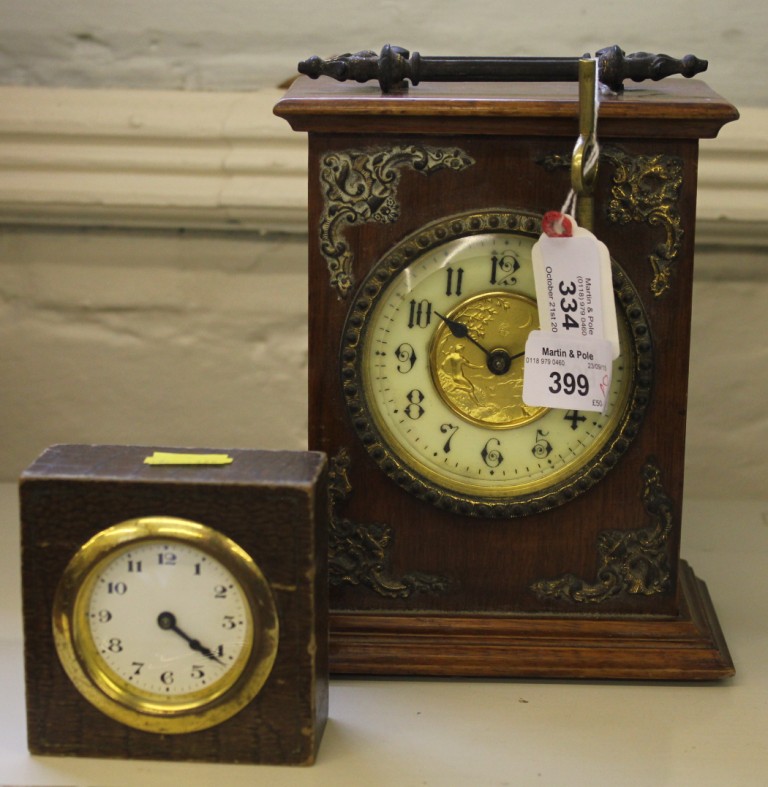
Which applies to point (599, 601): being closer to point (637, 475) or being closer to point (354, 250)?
point (637, 475)

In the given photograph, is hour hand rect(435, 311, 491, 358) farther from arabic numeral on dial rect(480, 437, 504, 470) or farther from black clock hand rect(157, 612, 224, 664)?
black clock hand rect(157, 612, 224, 664)

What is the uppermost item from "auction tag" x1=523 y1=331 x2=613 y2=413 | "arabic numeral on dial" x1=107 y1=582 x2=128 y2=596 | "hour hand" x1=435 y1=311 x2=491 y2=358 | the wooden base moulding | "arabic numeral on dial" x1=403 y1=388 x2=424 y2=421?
"hour hand" x1=435 y1=311 x2=491 y2=358

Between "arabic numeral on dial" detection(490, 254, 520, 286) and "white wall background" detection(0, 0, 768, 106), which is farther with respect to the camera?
"white wall background" detection(0, 0, 768, 106)

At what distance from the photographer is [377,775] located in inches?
34.5

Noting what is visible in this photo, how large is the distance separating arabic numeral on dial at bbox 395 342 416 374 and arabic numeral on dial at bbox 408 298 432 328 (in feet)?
0.06

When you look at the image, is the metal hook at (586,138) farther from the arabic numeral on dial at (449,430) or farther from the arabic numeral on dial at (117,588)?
the arabic numeral on dial at (117,588)

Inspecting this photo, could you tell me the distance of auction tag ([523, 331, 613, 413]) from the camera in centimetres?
Answer: 96

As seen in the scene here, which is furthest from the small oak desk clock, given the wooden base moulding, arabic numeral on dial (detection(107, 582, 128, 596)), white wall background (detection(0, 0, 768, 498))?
white wall background (detection(0, 0, 768, 498))

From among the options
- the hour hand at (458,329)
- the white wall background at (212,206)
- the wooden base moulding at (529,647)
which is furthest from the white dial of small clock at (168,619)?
the white wall background at (212,206)

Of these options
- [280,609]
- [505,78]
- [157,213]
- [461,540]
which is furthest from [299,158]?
[280,609]

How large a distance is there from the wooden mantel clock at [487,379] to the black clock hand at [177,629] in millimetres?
150

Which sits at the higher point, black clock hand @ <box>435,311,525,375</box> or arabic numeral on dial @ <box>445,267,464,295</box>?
arabic numeral on dial @ <box>445,267,464,295</box>

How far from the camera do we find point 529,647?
39.9 inches

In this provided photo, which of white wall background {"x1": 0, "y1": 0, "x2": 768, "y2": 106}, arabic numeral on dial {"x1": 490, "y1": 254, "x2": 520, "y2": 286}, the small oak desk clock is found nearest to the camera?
the small oak desk clock
